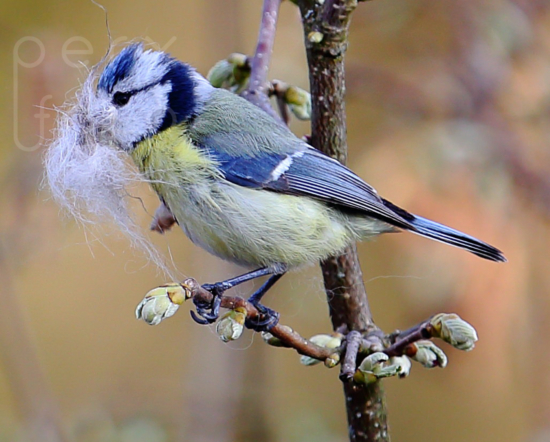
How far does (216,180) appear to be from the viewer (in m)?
1.05

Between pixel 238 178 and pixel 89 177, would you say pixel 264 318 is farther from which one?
pixel 89 177

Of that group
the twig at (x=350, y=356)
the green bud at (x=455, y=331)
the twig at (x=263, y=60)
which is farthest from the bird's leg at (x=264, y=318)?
the twig at (x=263, y=60)

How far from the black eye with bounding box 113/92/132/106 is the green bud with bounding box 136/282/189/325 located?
568mm

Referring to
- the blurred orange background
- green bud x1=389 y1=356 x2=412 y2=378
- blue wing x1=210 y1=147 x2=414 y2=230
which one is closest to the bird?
blue wing x1=210 y1=147 x2=414 y2=230

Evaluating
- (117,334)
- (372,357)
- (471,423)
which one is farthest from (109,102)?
(471,423)

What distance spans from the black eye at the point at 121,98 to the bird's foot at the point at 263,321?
0.46m

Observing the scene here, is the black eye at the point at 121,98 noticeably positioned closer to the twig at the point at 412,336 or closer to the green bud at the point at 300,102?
→ the green bud at the point at 300,102

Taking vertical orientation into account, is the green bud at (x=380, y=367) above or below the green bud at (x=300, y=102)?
below

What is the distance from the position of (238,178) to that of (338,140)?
184 millimetres

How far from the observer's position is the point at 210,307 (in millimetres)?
850

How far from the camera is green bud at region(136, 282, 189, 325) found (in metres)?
0.67

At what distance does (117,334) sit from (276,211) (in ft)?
4.14

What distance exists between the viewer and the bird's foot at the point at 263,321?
0.84 m

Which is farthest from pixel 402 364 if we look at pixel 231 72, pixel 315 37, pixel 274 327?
pixel 231 72
